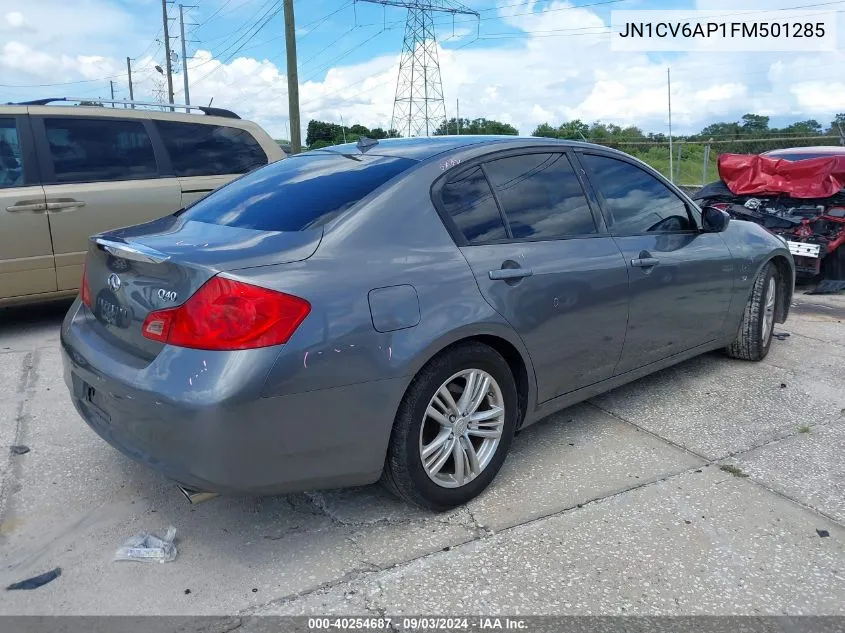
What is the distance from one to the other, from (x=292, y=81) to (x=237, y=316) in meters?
14.6

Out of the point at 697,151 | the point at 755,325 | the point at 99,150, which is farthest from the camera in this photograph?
the point at 697,151

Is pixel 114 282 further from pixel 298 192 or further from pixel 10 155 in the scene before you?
pixel 10 155

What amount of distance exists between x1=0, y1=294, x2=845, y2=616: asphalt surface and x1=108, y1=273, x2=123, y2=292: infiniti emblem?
967 mm

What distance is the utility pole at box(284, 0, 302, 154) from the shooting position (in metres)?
15.8

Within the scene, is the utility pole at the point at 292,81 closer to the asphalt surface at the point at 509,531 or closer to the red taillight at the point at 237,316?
the asphalt surface at the point at 509,531

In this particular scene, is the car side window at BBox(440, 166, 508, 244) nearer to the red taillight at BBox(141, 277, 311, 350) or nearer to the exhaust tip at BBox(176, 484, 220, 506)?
the red taillight at BBox(141, 277, 311, 350)

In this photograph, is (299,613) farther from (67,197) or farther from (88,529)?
(67,197)

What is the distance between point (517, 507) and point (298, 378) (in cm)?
124

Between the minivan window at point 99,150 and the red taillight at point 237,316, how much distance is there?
12.9 ft

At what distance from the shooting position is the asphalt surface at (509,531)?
247 centimetres

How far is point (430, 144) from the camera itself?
3387mm

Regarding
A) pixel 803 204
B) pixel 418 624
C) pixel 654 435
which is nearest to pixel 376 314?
pixel 418 624

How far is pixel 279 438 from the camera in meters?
2.42

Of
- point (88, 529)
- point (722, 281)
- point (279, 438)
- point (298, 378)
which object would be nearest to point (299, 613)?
point (279, 438)
